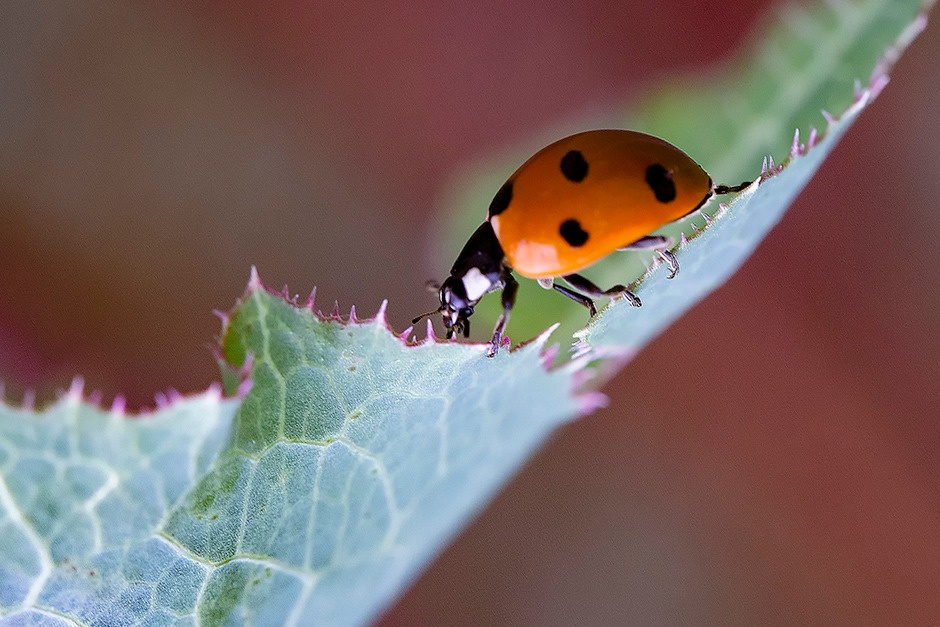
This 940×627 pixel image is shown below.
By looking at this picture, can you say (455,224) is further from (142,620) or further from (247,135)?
(142,620)

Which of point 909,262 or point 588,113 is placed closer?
point 588,113

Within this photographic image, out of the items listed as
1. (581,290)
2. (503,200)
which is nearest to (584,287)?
(581,290)

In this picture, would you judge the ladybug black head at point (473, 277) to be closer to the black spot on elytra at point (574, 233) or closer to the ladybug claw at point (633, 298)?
the black spot on elytra at point (574, 233)

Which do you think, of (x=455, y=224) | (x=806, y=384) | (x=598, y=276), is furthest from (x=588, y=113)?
(x=806, y=384)

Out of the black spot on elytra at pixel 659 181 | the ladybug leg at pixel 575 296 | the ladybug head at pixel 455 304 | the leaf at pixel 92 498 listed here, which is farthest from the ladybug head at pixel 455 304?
the leaf at pixel 92 498

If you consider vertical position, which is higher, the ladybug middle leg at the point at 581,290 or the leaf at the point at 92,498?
the ladybug middle leg at the point at 581,290

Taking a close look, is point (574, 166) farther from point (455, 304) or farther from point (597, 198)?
point (455, 304)
